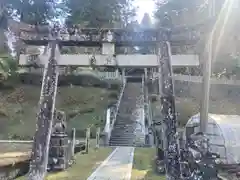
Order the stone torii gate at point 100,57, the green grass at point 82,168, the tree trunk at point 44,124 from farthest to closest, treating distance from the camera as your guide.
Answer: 1. the green grass at point 82,168
2. the stone torii gate at point 100,57
3. the tree trunk at point 44,124

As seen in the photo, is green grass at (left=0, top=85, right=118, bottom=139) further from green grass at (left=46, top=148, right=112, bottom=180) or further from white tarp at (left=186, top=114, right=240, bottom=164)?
white tarp at (left=186, top=114, right=240, bottom=164)

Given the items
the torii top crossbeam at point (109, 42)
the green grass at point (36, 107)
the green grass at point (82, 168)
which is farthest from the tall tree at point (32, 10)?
the torii top crossbeam at point (109, 42)

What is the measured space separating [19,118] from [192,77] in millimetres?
17173

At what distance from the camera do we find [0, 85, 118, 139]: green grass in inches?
952

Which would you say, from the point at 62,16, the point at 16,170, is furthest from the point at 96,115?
the point at 16,170

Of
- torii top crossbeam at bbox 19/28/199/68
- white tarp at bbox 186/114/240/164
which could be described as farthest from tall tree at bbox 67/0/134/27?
torii top crossbeam at bbox 19/28/199/68

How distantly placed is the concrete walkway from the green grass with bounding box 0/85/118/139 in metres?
10.9

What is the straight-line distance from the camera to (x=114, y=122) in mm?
23156

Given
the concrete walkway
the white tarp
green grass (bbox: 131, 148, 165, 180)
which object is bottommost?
green grass (bbox: 131, 148, 165, 180)

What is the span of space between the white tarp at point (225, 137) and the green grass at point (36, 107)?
37.3 feet

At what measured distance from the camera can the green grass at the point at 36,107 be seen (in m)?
24.2

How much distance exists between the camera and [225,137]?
13.0m

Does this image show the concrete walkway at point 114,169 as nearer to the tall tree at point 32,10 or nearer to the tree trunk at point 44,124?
the tree trunk at point 44,124

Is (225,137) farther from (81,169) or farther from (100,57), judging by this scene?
(100,57)
